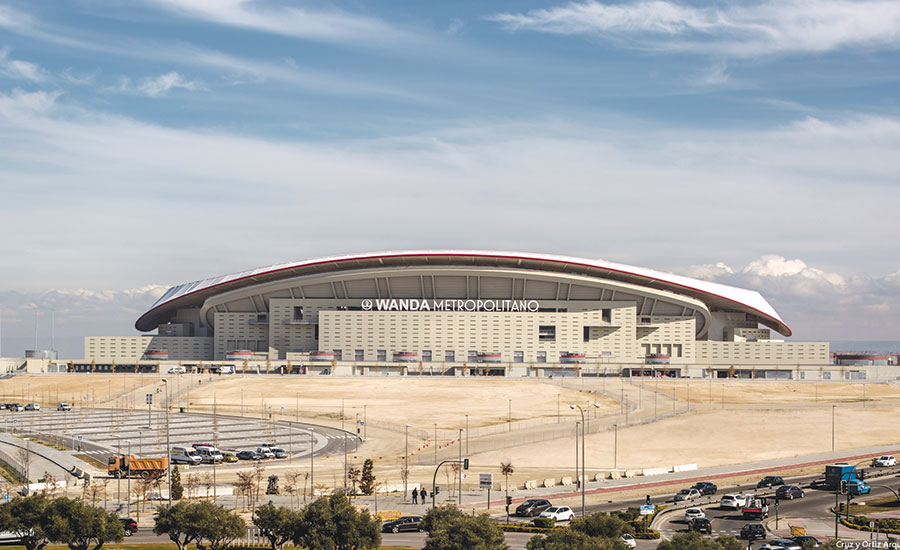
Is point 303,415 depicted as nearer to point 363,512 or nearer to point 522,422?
point 522,422

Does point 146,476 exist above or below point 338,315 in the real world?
below

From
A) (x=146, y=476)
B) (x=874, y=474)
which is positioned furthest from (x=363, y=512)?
(x=874, y=474)

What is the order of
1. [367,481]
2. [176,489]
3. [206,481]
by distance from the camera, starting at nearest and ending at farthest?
[176,489] < [367,481] < [206,481]

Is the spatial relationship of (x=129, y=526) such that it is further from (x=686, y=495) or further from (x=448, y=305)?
(x=448, y=305)

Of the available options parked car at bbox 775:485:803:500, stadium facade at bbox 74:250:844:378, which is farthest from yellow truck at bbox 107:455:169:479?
stadium facade at bbox 74:250:844:378

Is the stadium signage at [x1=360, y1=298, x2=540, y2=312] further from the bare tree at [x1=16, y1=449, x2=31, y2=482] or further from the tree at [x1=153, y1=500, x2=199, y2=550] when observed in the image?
the tree at [x1=153, y1=500, x2=199, y2=550]

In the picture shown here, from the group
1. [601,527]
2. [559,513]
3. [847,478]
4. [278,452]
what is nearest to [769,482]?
[847,478]
